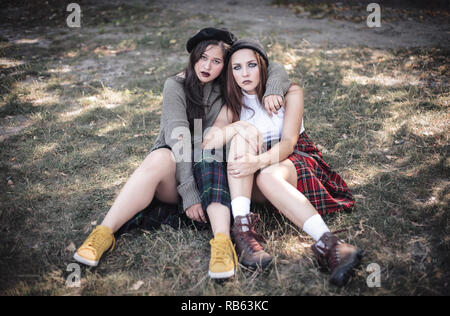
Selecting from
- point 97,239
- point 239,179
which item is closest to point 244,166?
point 239,179

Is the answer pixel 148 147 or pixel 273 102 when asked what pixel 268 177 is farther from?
pixel 148 147

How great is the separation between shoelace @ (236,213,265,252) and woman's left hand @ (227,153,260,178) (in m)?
0.29

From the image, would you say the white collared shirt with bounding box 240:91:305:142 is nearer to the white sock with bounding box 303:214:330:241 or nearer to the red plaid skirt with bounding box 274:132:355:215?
the red plaid skirt with bounding box 274:132:355:215

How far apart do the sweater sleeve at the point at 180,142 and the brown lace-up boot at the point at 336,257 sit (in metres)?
0.90

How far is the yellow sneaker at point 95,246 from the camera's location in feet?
6.76

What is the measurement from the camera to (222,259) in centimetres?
200

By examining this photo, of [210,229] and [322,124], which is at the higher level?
[322,124]

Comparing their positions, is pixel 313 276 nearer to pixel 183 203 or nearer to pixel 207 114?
pixel 183 203

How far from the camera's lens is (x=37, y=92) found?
4.56 meters

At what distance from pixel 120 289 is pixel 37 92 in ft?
12.1

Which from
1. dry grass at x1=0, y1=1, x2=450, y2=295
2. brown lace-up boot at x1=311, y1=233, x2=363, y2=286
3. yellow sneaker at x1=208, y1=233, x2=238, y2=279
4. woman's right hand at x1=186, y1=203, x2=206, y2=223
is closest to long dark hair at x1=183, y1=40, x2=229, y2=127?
woman's right hand at x1=186, y1=203, x2=206, y2=223
